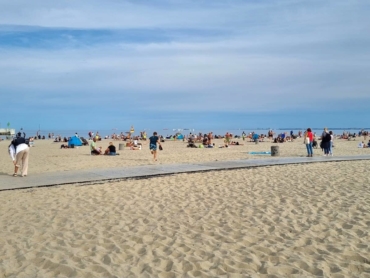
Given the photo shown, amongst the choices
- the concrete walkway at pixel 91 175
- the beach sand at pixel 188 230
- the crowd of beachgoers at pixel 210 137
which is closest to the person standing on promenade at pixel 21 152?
the concrete walkway at pixel 91 175

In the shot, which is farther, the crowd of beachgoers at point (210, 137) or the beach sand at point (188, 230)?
the crowd of beachgoers at point (210, 137)

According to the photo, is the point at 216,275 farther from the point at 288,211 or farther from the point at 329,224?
the point at 288,211

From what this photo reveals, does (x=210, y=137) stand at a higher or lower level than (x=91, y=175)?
higher

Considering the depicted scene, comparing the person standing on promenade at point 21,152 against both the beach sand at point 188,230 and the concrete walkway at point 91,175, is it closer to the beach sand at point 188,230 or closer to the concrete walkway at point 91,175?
the concrete walkway at point 91,175

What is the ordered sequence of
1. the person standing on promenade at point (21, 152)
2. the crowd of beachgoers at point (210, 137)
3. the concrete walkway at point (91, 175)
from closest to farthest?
the concrete walkway at point (91, 175) < the person standing on promenade at point (21, 152) < the crowd of beachgoers at point (210, 137)

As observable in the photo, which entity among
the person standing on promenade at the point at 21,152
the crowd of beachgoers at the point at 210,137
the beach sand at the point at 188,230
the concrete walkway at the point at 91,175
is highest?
the crowd of beachgoers at the point at 210,137

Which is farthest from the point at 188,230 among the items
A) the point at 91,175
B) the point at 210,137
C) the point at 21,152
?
the point at 210,137

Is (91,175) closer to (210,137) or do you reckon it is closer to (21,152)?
(21,152)

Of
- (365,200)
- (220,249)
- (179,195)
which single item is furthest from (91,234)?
(365,200)

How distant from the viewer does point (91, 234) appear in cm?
602

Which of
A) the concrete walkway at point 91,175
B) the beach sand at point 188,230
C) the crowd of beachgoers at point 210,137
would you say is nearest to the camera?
the beach sand at point 188,230

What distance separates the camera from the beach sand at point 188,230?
464cm

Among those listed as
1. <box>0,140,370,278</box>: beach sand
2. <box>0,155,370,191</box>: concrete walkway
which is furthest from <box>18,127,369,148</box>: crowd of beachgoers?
<box>0,140,370,278</box>: beach sand

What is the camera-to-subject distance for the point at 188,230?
20.3ft
